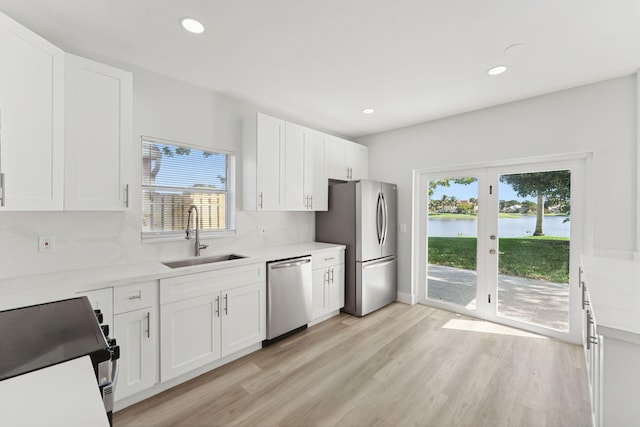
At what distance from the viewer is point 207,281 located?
2.28 metres

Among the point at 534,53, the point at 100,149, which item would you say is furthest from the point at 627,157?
the point at 100,149

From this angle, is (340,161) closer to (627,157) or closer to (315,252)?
(315,252)

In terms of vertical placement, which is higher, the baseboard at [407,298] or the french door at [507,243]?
the french door at [507,243]

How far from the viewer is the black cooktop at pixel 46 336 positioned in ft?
2.93

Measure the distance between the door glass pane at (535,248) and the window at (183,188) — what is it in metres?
3.27

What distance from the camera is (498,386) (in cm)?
218

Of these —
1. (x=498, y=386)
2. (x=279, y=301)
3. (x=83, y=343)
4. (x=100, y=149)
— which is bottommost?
(x=498, y=386)

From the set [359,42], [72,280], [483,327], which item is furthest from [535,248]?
[72,280]

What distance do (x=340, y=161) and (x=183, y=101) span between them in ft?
6.90

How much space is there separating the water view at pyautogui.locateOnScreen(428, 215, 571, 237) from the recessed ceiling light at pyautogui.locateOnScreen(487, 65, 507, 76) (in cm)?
167

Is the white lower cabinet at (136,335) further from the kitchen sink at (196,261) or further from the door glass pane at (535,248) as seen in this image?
the door glass pane at (535,248)

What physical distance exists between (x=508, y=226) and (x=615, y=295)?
2.06 metres

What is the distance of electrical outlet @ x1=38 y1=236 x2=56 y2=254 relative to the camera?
6.43ft

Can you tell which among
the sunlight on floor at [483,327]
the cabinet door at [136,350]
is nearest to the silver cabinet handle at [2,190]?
the cabinet door at [136,350]
